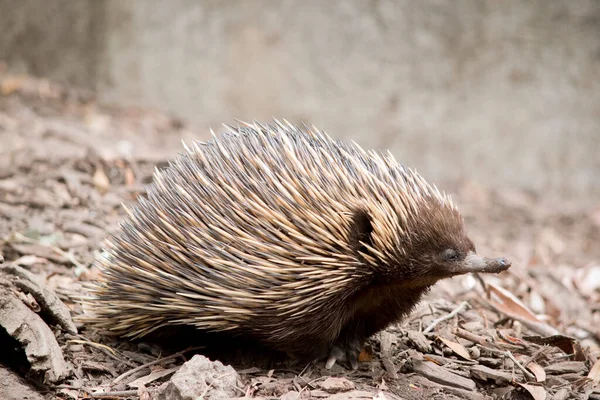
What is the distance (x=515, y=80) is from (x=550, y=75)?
0.51 m

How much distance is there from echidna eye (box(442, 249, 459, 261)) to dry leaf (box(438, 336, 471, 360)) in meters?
1.04

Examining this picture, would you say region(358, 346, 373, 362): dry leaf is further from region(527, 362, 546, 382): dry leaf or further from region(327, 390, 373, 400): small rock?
region(527, 362, 546, 382): dry leaf

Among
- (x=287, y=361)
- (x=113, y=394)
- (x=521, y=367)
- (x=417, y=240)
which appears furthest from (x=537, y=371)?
(x=113, y=394)

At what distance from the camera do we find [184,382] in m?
3.80

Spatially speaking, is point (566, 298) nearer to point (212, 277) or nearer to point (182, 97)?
point (212, 277)

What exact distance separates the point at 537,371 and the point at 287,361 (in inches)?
63.8

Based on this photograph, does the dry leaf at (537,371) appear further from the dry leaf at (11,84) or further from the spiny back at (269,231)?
the dry leaf at (11,84)

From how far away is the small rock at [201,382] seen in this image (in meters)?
3.78

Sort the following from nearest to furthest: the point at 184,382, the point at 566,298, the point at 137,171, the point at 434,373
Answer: the point at 184,382 → the point at 434,373 → the point at 566,298 → the point at 137,171

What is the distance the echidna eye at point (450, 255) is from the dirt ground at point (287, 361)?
34.2 inches

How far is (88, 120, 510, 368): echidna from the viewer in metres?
4.02

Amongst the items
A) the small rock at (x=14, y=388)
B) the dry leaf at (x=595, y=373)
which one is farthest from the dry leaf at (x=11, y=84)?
the dry leaf at (x=595, y=373)

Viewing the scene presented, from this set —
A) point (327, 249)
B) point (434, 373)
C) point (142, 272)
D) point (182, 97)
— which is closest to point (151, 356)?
point (142, 272)

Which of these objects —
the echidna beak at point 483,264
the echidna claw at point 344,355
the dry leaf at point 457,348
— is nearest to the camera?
the echidna beak at point 483,264
